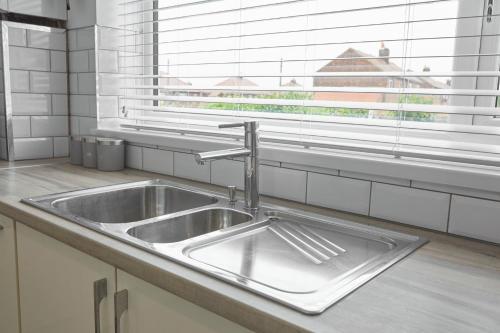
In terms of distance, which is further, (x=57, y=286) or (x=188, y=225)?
(x=188, y=225)

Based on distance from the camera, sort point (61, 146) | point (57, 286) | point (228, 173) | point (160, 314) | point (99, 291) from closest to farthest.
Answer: point (160, 314) < point (99, 291) < point (57, 286) < point (228, 173) < point (61, 146)

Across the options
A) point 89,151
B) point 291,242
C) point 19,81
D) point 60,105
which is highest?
point 19,81

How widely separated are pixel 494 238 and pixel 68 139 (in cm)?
190

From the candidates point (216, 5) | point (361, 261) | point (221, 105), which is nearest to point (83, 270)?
point (361, 261)

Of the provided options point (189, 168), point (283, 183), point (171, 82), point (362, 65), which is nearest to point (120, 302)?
point (283, 183)

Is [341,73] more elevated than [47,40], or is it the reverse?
[47,40]

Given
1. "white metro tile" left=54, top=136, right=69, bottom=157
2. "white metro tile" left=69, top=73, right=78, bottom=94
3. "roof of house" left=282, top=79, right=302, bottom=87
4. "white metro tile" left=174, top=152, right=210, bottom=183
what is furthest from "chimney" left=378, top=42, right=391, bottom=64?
"white metro tile" left=54, top=136, right=69, bottom=157

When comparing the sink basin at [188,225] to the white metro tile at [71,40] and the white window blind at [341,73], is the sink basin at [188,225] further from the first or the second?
the white metro tile at [71,40]

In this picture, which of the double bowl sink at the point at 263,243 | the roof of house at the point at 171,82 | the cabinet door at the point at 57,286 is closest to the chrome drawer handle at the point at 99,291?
the cabinet door at the point at 57,286

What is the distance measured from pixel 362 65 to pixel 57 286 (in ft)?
3.49

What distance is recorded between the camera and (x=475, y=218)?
1143 mm

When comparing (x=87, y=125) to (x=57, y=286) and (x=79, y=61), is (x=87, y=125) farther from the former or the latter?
(x=57, y=286)

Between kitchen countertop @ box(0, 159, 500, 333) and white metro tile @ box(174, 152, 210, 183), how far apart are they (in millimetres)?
621

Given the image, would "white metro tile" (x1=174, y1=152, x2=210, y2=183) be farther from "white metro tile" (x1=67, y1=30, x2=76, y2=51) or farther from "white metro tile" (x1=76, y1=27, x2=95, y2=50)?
"white metro tile" (x1=67, y1=30, x2=76, y2=51)
